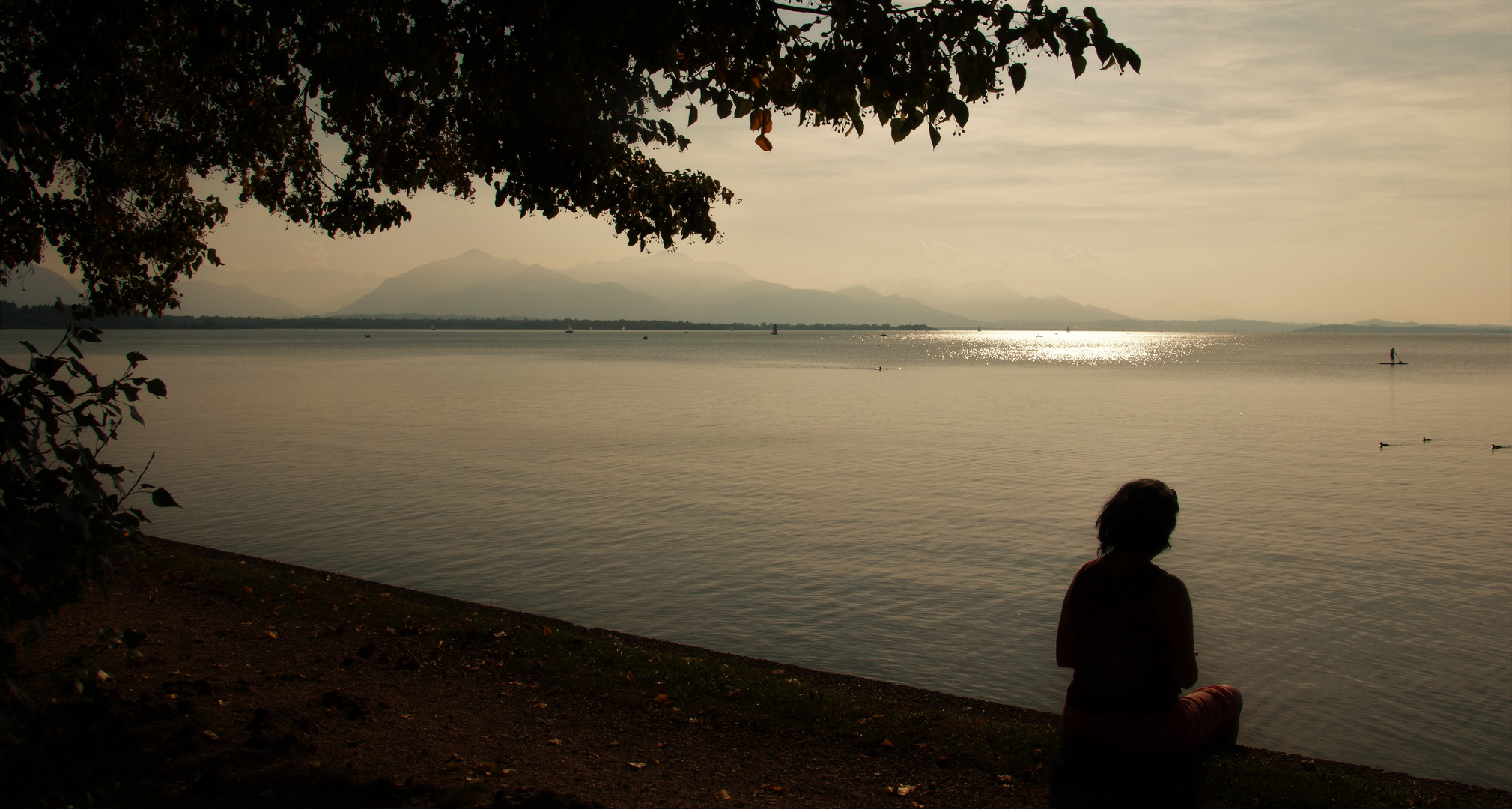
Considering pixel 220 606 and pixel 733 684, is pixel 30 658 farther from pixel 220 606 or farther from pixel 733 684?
pixel 733 684

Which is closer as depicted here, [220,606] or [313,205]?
[220,606]

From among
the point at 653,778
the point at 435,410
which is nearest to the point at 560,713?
the point at 653,778

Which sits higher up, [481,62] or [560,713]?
[481,62]

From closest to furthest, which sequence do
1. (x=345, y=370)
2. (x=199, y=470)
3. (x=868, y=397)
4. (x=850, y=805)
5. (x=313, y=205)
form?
(x=850, y=805)
(x=313, y=205)
(x=199, y=470)
(x=868, y=397)
(x=345, y=370)

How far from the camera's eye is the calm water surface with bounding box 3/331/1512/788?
35.7 feet

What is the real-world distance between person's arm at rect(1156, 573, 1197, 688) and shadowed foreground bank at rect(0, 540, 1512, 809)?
739mm

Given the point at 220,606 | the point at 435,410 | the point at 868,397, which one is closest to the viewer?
the point at 220,606

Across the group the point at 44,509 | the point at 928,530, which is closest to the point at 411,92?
the point at 44,509

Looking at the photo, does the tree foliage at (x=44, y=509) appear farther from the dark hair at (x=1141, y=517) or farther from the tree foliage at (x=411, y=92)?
the dark hair at (x=1141, y=517)

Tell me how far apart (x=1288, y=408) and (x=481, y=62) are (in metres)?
50.0

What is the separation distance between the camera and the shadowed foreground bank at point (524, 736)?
5895 mm

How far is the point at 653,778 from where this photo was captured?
21.4 ft

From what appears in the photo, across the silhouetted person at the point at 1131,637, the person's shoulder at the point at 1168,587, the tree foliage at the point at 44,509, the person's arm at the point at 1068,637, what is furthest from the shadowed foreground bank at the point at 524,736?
the person's shoulder at the point at 1168,587

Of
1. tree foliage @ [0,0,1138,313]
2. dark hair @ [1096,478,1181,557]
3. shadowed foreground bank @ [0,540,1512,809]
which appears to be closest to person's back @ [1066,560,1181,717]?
dark hair @ [1096,478,1181,557]
